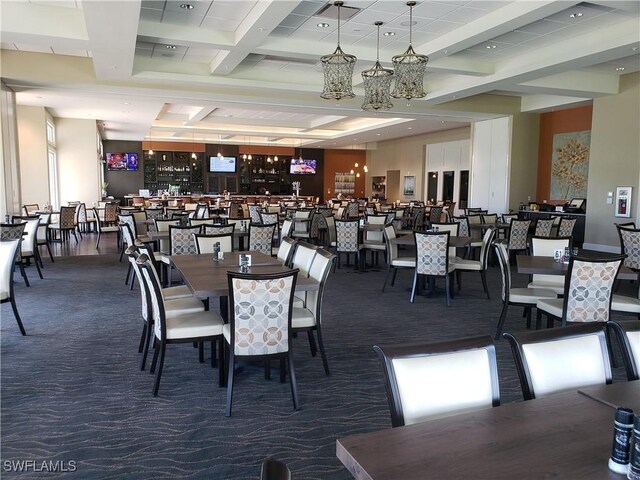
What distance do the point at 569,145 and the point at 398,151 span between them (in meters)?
8.96

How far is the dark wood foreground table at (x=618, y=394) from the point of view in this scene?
5.44 ft

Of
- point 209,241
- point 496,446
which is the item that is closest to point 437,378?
point 496,446

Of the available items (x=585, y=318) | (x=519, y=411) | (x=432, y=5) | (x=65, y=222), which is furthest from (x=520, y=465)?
(x=65, y=222)

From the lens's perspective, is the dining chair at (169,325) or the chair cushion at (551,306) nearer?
the dining chair at (169,325)

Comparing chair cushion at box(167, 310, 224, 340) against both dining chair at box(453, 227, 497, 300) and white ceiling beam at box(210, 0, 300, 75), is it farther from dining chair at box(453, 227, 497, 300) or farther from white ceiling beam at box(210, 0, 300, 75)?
dining chair at box(453, 227, 497, 300)

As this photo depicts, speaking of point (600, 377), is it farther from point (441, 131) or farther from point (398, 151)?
point (398, 151)

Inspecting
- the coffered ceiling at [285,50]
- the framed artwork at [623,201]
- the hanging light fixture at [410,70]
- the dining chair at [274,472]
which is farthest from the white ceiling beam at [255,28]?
the framed artwork at [623,201]

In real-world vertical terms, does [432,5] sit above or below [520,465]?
above

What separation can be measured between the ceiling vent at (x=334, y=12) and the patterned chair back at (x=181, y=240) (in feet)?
11.1

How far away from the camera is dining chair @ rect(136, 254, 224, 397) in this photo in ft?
11.2

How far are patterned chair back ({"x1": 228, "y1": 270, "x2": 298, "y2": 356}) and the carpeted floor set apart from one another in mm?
467

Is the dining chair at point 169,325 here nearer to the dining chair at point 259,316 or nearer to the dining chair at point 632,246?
the dining chair at point 259,316

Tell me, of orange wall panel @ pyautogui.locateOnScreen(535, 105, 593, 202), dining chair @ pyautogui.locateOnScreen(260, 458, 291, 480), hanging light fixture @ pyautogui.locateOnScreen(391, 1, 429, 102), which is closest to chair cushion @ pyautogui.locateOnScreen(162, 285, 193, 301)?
dining chair @ pyautogui.locateOnScreen(260, 458, 291, 480)

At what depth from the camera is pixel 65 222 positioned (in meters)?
11.0
